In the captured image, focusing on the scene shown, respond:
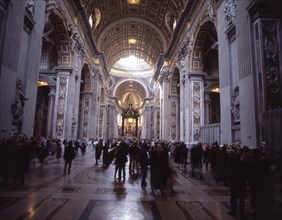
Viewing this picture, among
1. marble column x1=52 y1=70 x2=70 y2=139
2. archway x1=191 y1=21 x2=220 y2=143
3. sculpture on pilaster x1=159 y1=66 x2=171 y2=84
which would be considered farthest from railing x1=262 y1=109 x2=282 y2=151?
sculpture on pilaster x1=159 y1=66 x2=171 y2=84

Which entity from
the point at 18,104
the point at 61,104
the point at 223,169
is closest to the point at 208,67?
the point at 61,104

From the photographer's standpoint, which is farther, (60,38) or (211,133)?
(60,38)

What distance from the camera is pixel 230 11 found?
→ 10.0m

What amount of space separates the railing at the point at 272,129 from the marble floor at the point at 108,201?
153 centimetres

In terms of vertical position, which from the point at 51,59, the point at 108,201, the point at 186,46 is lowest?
the point at 108,201

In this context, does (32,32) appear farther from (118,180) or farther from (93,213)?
(93,213)

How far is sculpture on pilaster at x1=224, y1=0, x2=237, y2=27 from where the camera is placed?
31.9 feet

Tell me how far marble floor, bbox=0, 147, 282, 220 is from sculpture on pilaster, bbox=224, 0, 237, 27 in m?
6.99

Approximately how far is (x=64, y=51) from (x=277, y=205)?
53.1 feet

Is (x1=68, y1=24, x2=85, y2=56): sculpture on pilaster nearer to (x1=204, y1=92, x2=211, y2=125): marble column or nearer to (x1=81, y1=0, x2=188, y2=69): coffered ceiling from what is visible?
(x1=81, y1=0, x2=188, y2=69): coffered ceiling

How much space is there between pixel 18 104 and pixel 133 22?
74.8 ft

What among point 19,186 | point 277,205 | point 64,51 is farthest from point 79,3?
point 277,205

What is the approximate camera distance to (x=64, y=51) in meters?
17.0

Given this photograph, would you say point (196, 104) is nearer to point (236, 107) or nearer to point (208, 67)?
point (208, 67)
